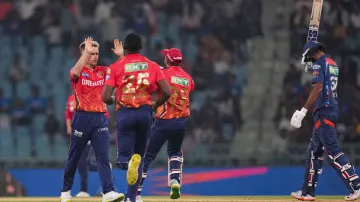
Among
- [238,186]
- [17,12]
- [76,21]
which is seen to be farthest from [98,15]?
[238,186]

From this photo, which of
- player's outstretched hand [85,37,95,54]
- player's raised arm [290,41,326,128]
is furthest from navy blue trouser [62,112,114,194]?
player's raised arm [290,41,326,128]

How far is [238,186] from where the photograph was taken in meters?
17.3

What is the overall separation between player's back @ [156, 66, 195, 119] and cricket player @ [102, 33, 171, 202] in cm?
162

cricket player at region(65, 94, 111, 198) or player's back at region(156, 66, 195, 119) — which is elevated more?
player's back at region(156, 66, 195, 119)

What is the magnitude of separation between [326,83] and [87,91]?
3933mm

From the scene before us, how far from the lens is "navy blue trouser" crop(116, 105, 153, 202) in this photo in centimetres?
968

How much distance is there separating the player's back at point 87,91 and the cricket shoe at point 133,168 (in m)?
1.54

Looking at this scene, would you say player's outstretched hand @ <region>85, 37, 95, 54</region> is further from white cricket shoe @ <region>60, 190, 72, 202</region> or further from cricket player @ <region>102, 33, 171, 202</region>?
white cricket shoe @ <region>60, 190, 72, 202</region>

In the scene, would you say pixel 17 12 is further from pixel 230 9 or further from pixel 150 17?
pixel 230 9

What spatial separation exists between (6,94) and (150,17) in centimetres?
460

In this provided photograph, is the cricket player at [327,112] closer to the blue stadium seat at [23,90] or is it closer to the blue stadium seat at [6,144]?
the blue stadium seat at [6,144]

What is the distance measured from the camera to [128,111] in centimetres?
970

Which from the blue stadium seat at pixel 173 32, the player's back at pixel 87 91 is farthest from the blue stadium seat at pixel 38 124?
the player's back at pixel 87 91

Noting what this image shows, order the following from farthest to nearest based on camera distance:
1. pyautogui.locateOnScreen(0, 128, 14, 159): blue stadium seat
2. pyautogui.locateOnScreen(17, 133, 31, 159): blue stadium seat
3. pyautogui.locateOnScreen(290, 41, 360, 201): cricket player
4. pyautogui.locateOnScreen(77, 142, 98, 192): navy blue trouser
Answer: pyautogui.locateOnScreen(0, 128, 14, 159): blue stadium seat
pyautogui.locateOnScreen(17, 133, 31, 159): blue stadium seat
pyautogui.locateOnScreen(77, 142, 98, 192): navy blue trouser
pyautogui.locateOnScreen(290, 41, 360, 201): cricket player
